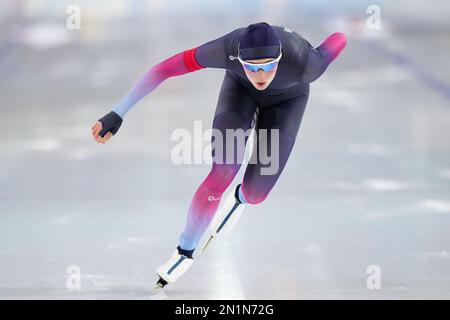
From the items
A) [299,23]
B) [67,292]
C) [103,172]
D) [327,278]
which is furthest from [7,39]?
[327,278]

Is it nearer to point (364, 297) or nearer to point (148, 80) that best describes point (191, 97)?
point (148, 80)

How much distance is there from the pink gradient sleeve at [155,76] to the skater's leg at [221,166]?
27 centimetres

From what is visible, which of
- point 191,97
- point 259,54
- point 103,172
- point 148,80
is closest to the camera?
point 259,54

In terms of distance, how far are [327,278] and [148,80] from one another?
1.50 metres

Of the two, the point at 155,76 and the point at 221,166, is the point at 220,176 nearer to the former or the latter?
the point at 221,166

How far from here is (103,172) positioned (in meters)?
6.61

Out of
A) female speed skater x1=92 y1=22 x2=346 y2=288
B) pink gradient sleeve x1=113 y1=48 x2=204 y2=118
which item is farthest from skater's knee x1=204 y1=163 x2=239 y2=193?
pink gradient sleeve x1=113 y1=48 x2=204 y2=118

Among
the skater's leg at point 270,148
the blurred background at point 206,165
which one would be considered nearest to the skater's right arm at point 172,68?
the skater's leg at point 270,148

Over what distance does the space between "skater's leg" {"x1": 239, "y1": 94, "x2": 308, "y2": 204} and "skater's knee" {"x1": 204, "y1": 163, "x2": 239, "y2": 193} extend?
13cm

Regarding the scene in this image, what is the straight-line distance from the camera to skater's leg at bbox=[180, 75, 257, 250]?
433 centimetres

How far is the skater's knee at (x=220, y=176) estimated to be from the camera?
14.2 feet

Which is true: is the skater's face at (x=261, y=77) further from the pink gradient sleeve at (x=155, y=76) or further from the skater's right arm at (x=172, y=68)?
the pink gradient sleeve at (x=155, y=76)

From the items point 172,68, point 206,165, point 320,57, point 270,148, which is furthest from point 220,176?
point 206,165

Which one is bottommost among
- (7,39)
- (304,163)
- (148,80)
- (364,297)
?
(364,297)
